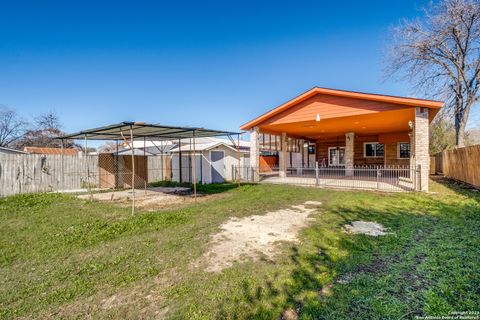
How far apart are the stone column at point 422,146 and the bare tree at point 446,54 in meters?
11.1

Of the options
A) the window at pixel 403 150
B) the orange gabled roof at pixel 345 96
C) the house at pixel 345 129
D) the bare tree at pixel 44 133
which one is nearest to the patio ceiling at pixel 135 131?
the orange gabled roof at pixel 345 96

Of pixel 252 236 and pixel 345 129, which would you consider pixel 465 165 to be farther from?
pixel 252 236

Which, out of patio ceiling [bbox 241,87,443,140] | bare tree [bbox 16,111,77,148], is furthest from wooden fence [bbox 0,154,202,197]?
bare tree [bbox 16,111,77,148]

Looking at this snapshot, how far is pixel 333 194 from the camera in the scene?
9.31 m

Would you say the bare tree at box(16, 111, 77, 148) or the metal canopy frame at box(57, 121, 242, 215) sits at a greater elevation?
the bare tree at box(16, 111, 77, 148)

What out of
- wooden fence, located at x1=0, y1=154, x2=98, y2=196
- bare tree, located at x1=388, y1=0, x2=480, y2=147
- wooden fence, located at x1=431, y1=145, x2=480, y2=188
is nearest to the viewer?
wooden fence, located at x1=431, y1=145, x2=480, y2=188

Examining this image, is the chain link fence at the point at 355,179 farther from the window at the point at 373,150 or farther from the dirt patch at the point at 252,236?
the dirt patch at the point at 252,236

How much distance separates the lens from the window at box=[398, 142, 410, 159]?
55.7 feet

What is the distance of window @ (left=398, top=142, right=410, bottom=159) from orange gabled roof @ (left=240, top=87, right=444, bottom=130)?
368 inches

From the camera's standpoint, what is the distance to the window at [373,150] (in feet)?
60.3

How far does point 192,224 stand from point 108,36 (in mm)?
13954

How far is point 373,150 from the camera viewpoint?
18.8 m

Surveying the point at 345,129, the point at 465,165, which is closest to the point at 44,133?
the point at 345,129

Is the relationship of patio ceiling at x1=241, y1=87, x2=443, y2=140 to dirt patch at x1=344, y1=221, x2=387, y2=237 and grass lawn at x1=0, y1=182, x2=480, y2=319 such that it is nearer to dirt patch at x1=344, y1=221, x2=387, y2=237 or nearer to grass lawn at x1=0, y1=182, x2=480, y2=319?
grass lawn at x1=0, y1=182, x2=480, y2=319
